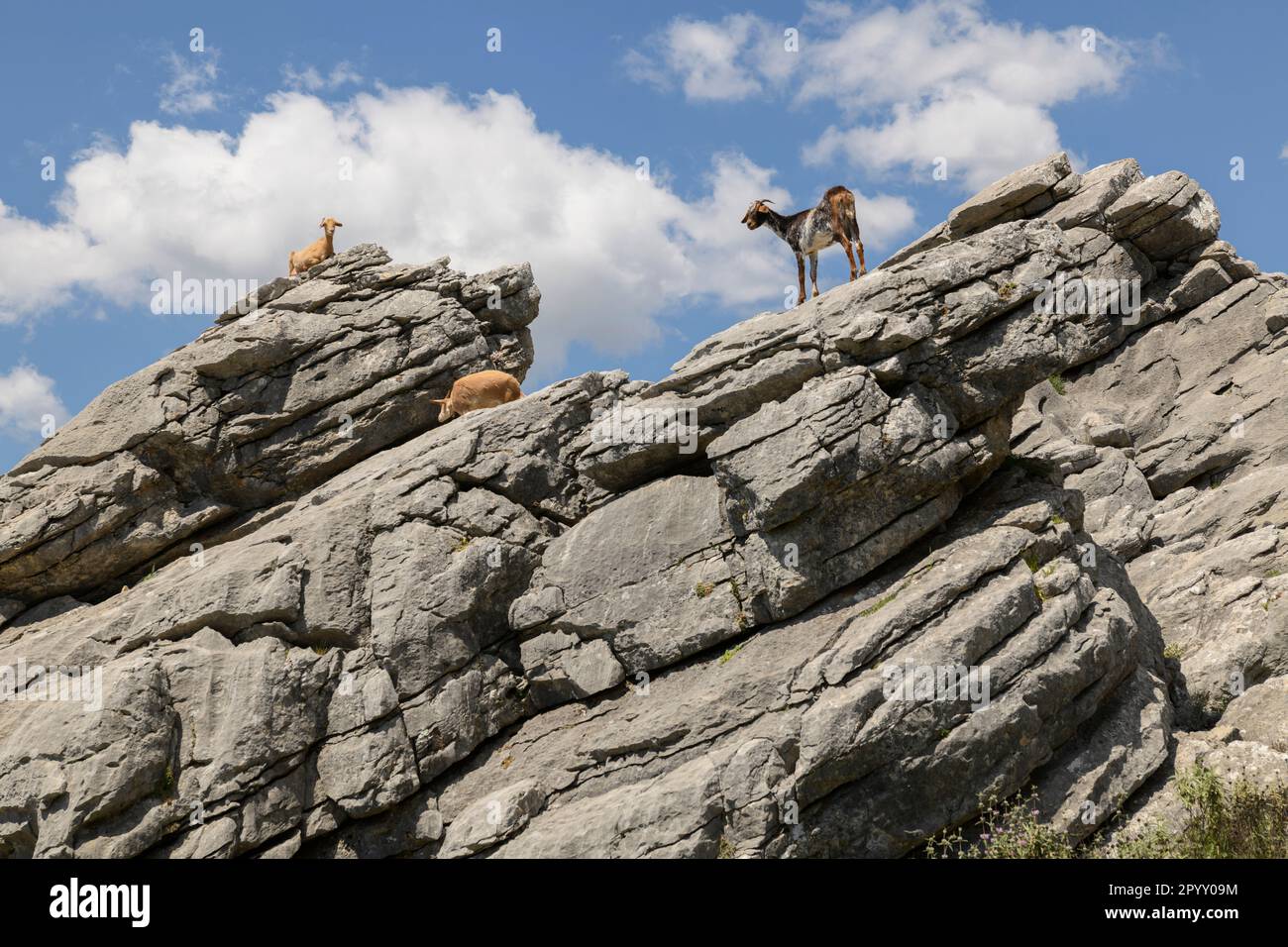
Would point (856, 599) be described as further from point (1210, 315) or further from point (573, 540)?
point (1210, 315)

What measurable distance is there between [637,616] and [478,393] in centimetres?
891

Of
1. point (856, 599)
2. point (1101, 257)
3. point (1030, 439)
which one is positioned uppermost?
point (1101, 257)

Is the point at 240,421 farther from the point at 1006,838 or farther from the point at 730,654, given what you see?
the point at 1006,838

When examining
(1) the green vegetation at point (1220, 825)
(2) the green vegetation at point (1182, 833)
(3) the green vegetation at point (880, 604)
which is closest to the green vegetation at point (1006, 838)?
(2) the green vegetation at point (1182, 833)

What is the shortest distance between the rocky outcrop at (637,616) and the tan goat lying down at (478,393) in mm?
2099

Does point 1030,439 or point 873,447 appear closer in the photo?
point 873,447

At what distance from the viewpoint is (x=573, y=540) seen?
21.5 meters

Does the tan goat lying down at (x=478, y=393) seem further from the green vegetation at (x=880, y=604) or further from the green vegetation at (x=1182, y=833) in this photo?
the green vegetation at (x=1182, y=833)

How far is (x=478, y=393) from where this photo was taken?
87.3 ft

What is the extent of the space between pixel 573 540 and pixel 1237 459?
77.0ft

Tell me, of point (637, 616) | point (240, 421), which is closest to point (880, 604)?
point (637, 616)

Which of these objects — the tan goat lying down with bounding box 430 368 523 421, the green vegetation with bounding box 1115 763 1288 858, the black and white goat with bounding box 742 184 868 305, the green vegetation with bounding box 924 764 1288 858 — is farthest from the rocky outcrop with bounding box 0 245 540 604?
the green vegetation with bounding box 1115 763 1288 858

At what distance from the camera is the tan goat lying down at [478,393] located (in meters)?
26.6
